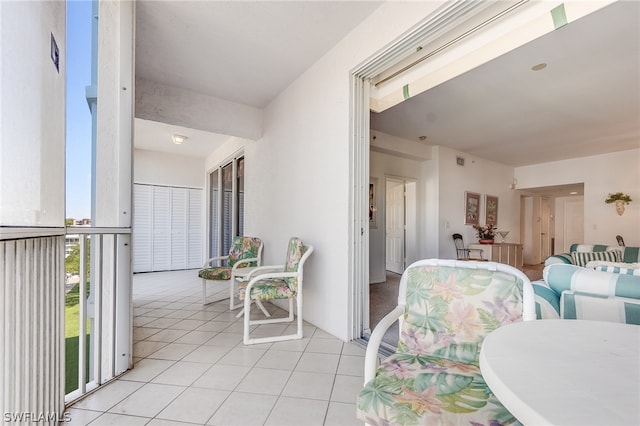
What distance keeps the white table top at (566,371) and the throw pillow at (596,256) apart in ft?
14.1

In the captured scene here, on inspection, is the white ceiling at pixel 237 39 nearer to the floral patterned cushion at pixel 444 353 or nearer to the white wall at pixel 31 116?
the white wall at pixel 31 116

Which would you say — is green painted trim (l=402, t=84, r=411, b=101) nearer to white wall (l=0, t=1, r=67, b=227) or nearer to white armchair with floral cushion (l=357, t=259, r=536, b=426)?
white armchair with floral cushion (l=357, t=259, r=536, b=426)

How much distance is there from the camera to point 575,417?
483 mm

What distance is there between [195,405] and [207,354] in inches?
25.7

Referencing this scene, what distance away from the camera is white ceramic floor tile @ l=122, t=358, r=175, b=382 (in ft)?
6.06

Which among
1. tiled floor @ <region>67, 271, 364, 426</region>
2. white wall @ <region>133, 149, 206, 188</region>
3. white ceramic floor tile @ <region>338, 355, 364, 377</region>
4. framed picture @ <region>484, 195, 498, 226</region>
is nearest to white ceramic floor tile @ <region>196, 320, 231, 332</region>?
tiled floor @ <region>67, 271, 364, 426</region>

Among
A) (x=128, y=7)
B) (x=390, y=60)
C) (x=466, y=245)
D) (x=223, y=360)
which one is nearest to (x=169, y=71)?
(x=128, y=7)

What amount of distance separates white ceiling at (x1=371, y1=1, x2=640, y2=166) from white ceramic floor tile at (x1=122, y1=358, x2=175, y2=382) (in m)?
3.77

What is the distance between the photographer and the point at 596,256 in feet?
13.1

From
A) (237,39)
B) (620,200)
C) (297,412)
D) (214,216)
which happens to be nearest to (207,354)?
(297,412)

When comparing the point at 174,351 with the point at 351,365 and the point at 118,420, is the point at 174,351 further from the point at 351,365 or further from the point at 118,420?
the point at 351,365

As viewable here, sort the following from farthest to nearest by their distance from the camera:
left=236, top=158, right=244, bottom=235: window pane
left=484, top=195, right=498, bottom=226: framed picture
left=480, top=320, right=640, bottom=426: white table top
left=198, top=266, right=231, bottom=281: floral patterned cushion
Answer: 1. left=484, top=195, right=498, bottom=226: framed picture
2. left=236, top=158, right=244, bottom=235: window pane
3. left=198, top=266, right=231, bottom=281: floral patterned cushion
4. left=480, top=320, right=640, bottom=426: white table top

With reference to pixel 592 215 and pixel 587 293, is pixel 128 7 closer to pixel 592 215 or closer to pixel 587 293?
pixel 587 293

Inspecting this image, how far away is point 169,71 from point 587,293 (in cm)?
407
